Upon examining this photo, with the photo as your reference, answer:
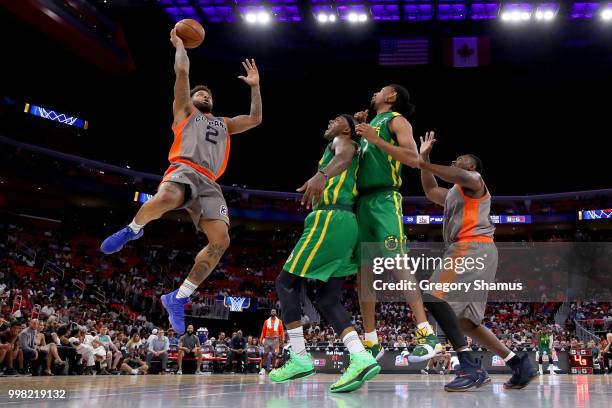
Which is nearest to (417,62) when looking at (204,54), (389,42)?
(389,42)

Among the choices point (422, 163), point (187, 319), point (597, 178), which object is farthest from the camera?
point (597, 178)

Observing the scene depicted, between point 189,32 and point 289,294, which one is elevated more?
point 189,32

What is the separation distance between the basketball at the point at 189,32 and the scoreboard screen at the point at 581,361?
1307cm

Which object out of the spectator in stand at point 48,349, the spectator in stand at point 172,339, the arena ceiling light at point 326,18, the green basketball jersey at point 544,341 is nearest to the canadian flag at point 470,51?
the arena ceiling light at point 326,18

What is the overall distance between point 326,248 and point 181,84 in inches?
75.2

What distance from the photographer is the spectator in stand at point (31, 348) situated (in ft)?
32.1

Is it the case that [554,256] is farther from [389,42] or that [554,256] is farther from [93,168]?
[93,168]

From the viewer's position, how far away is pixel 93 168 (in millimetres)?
25500

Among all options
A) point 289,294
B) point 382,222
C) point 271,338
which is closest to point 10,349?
point 271,338

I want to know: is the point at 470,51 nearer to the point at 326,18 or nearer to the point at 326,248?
the point at 326,18

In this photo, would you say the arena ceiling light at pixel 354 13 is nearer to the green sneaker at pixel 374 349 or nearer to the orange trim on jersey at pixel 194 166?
the orange trim on jersey at pixel 194 166

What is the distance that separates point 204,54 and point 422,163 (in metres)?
24.7

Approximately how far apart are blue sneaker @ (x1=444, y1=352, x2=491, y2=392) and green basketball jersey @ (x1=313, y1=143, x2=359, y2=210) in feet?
4.69

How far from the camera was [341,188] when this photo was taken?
404 centimetres
